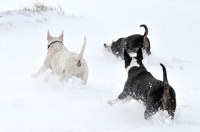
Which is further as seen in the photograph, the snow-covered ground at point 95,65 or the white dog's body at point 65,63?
the white dog's body at point 65,63

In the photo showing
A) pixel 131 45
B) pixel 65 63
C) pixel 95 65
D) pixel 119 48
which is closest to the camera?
pixel 65 63

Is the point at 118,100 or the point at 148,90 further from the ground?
the point at 148,90

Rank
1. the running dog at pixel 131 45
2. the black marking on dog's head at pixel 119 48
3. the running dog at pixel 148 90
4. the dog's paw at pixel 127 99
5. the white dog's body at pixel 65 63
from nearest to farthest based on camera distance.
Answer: the running dog at pixel 148 90 → the dog's paw at pixel 127 99 → the white dog's body at pixel 65 63 → the running dog at pixel 131 45 → the black marking on dog's head at pixel 119 48

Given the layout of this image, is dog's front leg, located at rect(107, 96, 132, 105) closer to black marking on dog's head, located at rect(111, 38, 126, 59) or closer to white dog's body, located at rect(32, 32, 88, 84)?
white dog's body, located at rect(32, 32, 88, 84)

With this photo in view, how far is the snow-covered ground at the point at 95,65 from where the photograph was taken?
4703mm

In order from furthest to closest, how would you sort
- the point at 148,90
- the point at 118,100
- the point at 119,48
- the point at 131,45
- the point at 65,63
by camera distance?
the point at 119,48, the point at 131,45, the point at 65,63, the point at 118,100, the point at 148,90

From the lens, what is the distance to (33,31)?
1127 cm

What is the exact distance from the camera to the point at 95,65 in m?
9.16

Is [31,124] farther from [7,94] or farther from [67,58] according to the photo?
[67,58]

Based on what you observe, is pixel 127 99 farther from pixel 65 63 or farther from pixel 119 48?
pixel 119 48

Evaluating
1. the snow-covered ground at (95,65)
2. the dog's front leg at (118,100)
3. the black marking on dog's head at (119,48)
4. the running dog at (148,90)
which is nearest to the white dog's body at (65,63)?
the snow-covered ground at (95,65)

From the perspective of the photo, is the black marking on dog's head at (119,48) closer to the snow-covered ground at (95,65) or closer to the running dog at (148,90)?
the snow-covered ground at (95,65)

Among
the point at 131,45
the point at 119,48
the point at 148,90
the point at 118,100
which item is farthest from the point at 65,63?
the point at 119,48

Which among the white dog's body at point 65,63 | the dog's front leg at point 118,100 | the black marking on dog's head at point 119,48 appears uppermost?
the black marking on dog's head at point 119,48
